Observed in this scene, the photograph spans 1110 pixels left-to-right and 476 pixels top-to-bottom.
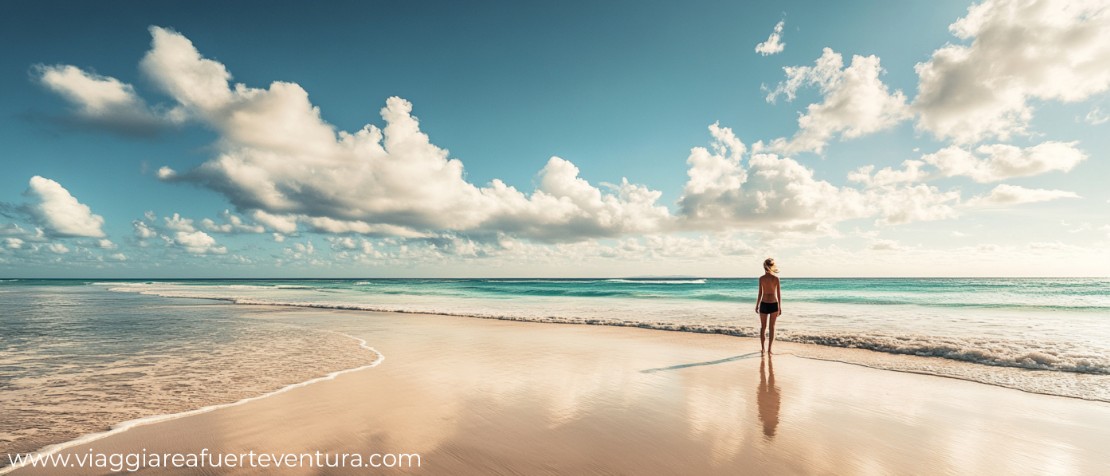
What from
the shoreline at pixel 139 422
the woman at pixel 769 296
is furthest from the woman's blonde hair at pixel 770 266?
the shoreline at pixel 139 422

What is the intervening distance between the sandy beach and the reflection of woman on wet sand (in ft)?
0.11

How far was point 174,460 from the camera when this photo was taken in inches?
165

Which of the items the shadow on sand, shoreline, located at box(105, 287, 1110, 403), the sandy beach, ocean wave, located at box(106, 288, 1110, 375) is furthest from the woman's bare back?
ocean wave, located at box(106, 288, 1110, 375)

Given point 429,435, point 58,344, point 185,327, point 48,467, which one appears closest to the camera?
point 48,467

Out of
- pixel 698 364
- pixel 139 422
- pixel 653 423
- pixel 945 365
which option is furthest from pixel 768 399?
pixel 139 422

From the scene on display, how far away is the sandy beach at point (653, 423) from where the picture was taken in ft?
14.1

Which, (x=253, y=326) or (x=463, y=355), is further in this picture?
(x=253, y=326)

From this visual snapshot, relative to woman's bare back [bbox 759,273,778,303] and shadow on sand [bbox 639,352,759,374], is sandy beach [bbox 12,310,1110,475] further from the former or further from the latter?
woman's bare back [bbox 759,273,778,303]

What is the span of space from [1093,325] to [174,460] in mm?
27041

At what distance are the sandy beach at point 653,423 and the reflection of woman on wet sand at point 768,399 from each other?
35mm

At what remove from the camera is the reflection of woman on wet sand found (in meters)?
5.35

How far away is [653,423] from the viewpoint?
536 centimetres

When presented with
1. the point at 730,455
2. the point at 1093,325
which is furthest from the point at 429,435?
the point at 1093,325

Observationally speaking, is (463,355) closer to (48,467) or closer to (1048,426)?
(48,467)
